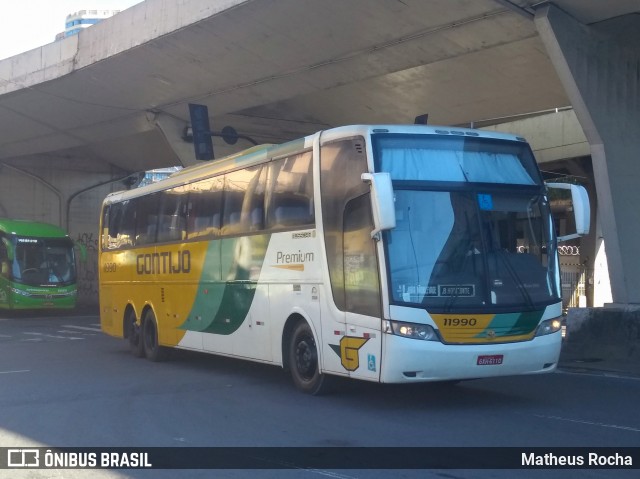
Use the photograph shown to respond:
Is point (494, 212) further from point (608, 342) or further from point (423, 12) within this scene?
point (423, 12)

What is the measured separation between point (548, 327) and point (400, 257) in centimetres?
212

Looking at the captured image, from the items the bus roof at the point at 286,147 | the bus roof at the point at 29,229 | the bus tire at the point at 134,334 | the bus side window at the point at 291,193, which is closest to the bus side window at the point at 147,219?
the bus roof at the point at 286,147

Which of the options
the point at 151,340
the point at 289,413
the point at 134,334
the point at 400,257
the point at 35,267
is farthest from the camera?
the point at 35,267

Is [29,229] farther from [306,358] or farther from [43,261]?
[306,358]

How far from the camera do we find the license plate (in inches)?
400

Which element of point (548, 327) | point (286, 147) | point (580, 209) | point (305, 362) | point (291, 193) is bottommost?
point (305, 362)

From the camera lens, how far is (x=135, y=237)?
17891mm

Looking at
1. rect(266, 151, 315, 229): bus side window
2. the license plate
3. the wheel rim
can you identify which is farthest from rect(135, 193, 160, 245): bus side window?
the license plate

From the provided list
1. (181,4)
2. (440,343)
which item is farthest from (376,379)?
(181,4)

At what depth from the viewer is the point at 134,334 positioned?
59.0 feet

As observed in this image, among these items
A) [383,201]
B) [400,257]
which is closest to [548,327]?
[400,257]

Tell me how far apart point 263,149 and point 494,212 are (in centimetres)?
406

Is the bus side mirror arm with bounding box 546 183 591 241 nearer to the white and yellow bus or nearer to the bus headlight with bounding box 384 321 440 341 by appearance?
the white and yellow bus

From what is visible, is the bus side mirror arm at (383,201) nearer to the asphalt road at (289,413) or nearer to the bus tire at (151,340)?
the asphalt road at (289,413)
